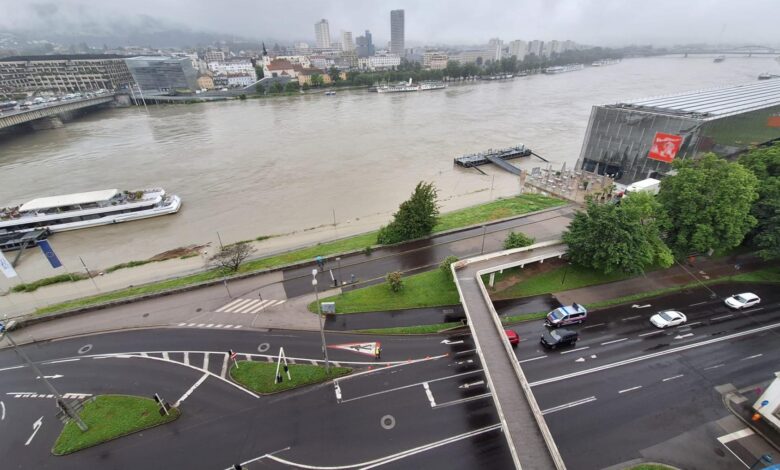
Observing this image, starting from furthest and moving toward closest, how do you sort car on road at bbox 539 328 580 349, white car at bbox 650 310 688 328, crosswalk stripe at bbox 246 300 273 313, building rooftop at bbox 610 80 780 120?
building rooftop at bbox 610 80 780 120 < crosswalk stripe at bbox 246 300 273 313 < white car at bbox 650 310 688 328 < car on road at bbox 539 328 580 349

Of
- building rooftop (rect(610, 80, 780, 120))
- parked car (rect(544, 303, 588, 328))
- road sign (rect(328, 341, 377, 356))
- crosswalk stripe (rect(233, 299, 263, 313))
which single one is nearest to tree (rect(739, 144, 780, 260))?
building rooftop (rect(610, 80, 780, 120))

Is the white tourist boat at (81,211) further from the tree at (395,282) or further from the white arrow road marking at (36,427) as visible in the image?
the tree at (395,282)

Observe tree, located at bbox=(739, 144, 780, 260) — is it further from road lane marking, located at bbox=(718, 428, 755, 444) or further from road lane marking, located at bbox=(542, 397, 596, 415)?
road lane marking, located at bbox=(542, 397, 596, 415)

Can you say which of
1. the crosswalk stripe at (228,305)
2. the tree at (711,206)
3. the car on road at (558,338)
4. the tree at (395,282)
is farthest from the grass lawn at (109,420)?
the tree at (711,206)

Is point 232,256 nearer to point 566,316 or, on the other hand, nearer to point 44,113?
point 566,316

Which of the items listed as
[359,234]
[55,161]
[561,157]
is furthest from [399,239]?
[55,161]

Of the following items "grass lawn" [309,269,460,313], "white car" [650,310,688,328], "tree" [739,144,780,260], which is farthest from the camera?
"grass lawn" [309,269,460,313]
